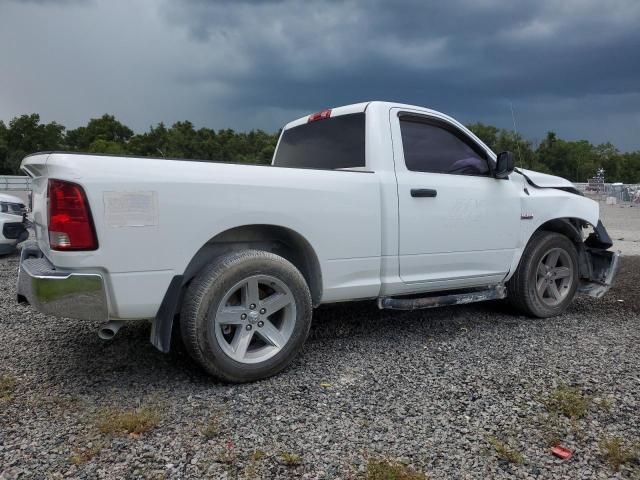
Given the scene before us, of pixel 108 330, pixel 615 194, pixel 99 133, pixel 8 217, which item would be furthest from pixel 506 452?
pixel 99 133

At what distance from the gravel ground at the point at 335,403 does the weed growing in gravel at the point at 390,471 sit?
0.06 m

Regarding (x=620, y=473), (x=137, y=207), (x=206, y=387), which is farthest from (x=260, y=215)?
(x=620, y=473)

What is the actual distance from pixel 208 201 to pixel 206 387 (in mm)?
1195

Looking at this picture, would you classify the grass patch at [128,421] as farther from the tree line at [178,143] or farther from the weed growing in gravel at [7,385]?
the tree line at [178,143]

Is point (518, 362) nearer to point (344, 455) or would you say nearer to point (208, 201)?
point (344, 455)

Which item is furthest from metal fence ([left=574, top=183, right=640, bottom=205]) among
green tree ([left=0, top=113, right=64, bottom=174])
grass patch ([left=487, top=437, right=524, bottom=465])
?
green tree ([left=0, top=113, right=64, bottom=174])

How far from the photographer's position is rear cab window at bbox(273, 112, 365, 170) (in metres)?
4.22

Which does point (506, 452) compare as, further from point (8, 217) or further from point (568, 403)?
point (8, 217)

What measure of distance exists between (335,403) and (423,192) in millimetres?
1789

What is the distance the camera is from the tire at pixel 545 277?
4922 millimetres

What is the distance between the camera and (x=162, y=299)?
10.2 feet

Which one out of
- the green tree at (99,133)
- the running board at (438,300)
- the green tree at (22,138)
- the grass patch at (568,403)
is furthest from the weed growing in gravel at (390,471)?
the green tree at (99,133)

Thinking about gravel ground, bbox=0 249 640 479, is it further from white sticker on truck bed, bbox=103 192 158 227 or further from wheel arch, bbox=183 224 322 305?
white sticker on truck bed, bbox=103 192 158 227

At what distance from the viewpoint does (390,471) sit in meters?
2.36
